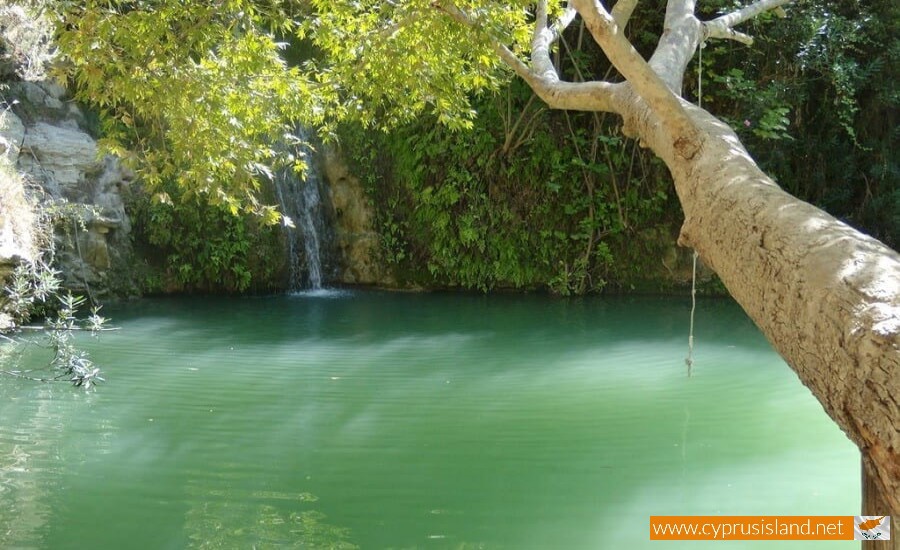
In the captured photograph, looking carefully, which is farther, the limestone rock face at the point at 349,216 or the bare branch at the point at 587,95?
the limestone rock face at the point at 349,216

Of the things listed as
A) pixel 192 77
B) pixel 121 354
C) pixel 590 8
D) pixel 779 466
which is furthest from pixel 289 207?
pixel 779 466

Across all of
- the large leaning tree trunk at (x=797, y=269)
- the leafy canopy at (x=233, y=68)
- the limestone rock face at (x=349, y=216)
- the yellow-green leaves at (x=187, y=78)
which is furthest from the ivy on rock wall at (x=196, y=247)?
the large leaning tree trunk at (x=797, y=269)

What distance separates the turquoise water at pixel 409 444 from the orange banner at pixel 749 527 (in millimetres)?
60

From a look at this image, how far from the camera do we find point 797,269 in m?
2.06

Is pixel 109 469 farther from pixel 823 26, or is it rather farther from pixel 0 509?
pixel 823 26

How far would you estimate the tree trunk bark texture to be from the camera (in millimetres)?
1539

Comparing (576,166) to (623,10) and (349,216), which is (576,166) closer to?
(349,216)

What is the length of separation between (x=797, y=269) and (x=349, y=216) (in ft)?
33.2

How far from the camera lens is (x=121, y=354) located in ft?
22.0

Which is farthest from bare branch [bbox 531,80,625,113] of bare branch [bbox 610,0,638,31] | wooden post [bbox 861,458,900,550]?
wooden post [bbox 861,458,900,550]

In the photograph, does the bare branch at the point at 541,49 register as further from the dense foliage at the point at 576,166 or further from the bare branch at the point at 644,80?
the bare branch at the point at 644,80

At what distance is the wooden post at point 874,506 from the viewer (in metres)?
1.59

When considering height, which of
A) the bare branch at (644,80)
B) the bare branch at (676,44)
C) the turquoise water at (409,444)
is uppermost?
the bare branch at (676,44)

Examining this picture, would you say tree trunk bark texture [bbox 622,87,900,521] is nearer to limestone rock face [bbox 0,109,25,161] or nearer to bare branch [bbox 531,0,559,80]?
bare branch [bbox 531,0,559,80]
